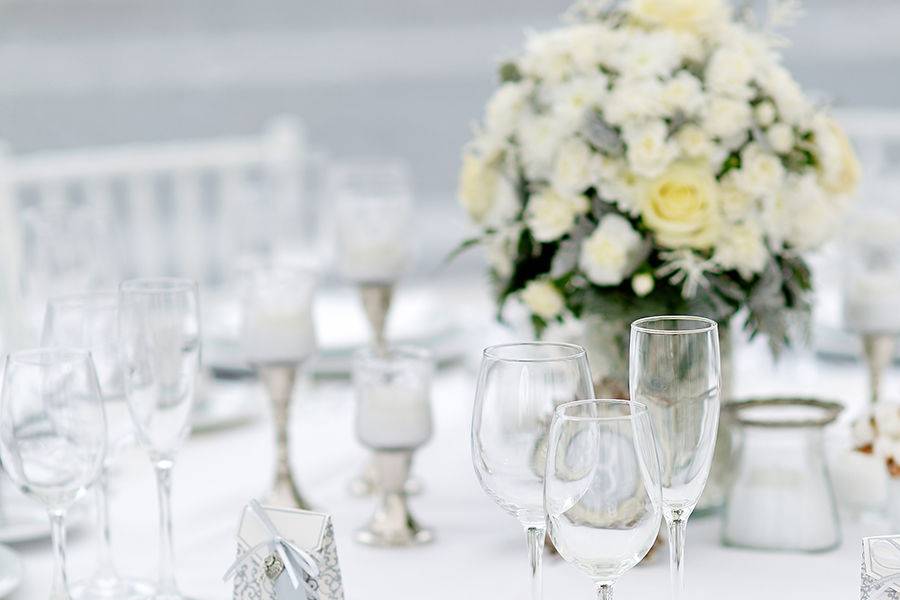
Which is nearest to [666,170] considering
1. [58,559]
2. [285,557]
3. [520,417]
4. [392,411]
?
[392,411]

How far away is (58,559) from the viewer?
1.10 meters

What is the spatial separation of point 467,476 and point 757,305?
0.40 metres

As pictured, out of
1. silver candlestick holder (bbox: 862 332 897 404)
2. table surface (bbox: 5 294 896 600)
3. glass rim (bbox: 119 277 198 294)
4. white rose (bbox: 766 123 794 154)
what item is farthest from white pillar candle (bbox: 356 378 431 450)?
silver candlestick holder (bbox: 862 332 897 404)

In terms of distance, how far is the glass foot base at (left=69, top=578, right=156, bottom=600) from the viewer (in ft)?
4.08

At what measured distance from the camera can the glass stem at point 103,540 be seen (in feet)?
4.15

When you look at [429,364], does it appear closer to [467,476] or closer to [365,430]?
[365,430]

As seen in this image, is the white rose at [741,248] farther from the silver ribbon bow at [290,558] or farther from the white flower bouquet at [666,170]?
the silver ribbon bow at [290,558]

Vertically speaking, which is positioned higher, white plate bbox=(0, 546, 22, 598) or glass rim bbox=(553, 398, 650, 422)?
glass rim bbox=(553, 398, 650, 422)

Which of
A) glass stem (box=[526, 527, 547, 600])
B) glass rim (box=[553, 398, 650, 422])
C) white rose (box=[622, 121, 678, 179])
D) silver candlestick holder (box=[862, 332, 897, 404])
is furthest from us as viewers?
silver candlestick holder (box=[862, 332, 897, 404])

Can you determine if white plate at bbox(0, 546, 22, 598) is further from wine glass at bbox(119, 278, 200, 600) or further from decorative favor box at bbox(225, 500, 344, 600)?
decorative favor box at bbox(225, 500, 344, 600)

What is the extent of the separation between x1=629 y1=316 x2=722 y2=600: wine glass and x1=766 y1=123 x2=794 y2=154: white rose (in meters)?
0.45

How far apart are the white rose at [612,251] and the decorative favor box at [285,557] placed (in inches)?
17.3

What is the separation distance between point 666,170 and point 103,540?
0.65 m

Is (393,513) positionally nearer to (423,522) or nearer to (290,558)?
(423,522)
